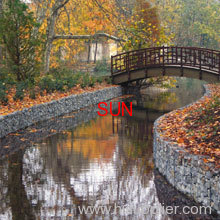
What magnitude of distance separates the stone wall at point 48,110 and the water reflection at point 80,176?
135cm

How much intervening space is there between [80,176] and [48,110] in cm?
809

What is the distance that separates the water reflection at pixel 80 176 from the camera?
6930 mm

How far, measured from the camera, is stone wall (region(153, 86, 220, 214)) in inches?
256

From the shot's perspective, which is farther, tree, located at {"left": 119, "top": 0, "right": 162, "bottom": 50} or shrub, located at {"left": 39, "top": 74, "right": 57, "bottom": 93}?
tree, located at {"left": 119, "top": 0, "right": 162, "bottom": 50}

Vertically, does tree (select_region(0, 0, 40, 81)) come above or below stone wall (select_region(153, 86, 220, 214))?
above

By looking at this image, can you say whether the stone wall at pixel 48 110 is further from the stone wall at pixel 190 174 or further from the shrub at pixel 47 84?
the stone wall at pixel 190 174

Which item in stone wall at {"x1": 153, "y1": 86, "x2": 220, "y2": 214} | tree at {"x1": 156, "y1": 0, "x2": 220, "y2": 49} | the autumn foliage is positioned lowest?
stone wall at {"x1": 153, "y1": 86, "x2": 220, "y2": 214}

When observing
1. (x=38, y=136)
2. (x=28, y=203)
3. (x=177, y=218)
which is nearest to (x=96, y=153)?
(x=38, y=136)

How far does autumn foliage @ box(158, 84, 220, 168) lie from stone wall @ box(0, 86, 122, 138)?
4.75 m

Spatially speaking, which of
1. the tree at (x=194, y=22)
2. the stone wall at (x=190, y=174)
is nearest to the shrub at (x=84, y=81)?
the stone wall at (x=190, y=174)

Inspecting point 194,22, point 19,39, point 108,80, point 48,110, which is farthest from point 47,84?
point 194,22

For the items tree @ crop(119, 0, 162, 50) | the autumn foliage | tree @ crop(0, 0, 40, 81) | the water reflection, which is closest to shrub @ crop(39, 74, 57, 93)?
tree @ crop(0, 0, 40, 81)

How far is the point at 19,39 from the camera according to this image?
17844 millimetres

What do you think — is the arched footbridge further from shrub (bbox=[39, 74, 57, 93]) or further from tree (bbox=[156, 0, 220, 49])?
tree (bbox=[156, 0, 220, 49])
